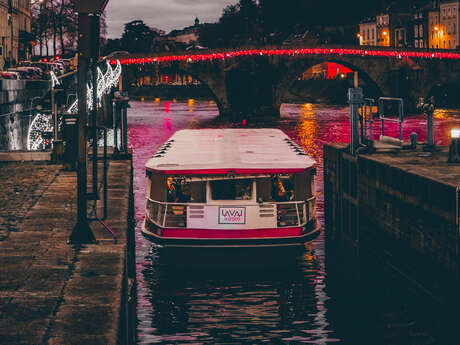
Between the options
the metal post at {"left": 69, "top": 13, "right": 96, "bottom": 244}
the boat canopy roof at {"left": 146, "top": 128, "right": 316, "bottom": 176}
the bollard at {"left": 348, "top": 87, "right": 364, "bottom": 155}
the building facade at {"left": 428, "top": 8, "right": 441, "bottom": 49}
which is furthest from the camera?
the building facade at {"left": 428, "top": 8, "right": 441, "bottom": 49}

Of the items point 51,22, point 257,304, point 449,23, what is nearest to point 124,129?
point 257,304

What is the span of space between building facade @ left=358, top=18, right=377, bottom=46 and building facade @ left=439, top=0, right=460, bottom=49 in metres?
28.5

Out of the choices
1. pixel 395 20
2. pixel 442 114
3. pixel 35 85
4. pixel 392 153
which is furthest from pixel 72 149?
pixel 395 20

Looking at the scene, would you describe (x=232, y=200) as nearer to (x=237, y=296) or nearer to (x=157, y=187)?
(x=157, y=187)

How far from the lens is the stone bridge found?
98812 mm

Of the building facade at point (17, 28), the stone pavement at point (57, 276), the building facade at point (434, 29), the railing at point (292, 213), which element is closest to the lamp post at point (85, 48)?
the stone pavement at point (57, 276)

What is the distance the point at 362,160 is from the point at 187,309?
16.8 ft

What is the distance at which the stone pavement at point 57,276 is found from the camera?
27.0 feet

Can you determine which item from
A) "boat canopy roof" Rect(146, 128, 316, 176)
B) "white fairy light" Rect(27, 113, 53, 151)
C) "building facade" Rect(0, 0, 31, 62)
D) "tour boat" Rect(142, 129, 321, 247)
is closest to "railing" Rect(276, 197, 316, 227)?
"tour boat" Rect(142, 129, 321, 247)

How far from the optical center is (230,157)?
1894 centimetres

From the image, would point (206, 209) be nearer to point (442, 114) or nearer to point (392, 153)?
point (392, 153)

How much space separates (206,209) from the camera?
18.5 m

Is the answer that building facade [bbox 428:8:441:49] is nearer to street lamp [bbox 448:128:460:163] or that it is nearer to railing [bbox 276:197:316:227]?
street lamp [bbox 448:128:460:163]

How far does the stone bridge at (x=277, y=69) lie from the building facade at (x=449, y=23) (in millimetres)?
38670
